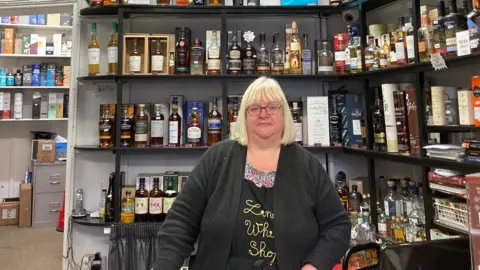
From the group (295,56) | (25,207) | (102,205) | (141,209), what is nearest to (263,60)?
(295,56)

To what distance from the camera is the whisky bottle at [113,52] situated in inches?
93.1

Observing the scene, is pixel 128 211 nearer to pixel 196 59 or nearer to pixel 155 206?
pixel 155 206

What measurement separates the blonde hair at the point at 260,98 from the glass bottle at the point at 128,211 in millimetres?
1263

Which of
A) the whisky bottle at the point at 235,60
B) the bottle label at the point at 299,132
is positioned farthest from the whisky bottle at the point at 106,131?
the bottle label at the point at 299,132

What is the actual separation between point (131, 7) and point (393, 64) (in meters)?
1.75

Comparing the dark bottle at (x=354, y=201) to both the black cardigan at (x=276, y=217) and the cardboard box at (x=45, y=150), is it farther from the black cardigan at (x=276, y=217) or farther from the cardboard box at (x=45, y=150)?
the cardboard box at (x=45, y=150)

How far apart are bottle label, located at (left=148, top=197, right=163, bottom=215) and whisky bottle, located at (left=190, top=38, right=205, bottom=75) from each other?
0.90m

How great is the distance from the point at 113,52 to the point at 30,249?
2.86 m

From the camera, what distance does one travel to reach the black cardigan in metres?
1.15

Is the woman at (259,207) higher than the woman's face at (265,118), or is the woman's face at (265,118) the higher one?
the woman's face at (265,118)

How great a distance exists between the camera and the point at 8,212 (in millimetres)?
4781

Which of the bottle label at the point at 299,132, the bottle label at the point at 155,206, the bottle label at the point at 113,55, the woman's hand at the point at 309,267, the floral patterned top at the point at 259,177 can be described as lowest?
the woman's hand at the point at 309,267

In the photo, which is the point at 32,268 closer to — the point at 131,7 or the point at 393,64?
the point at 131,7

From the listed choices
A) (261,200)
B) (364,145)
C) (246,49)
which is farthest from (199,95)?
(261,200)
